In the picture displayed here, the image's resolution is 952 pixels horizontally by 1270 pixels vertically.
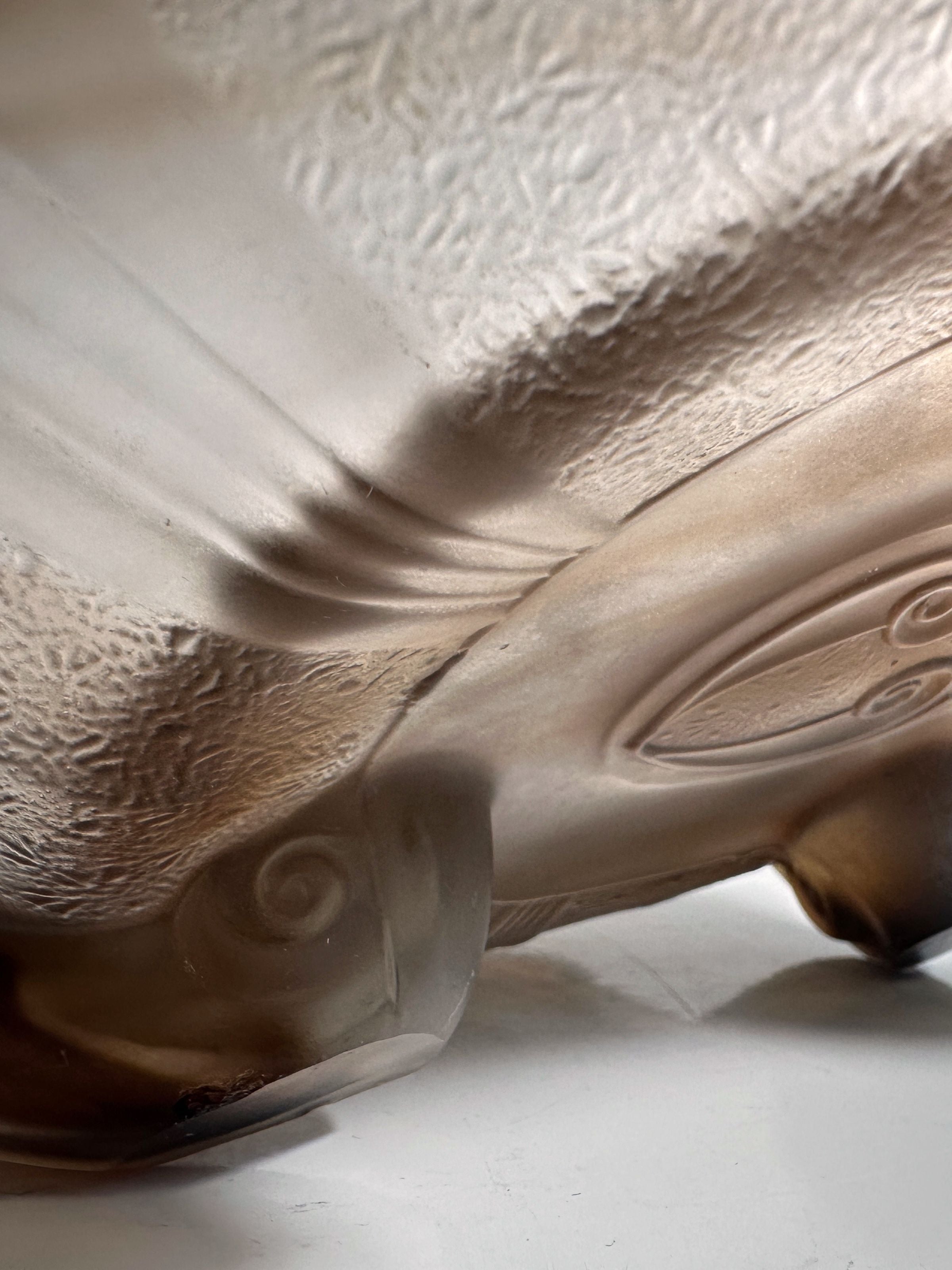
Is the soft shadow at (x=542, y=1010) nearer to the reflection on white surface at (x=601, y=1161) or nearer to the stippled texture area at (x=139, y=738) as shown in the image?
the reflection on white surface at (x=601, y=1161)

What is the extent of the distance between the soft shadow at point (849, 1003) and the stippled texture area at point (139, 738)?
324 millimetres

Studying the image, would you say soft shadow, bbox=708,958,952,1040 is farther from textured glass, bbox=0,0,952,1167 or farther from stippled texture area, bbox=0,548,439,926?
stippled texture area, bbox=0,548,439,926

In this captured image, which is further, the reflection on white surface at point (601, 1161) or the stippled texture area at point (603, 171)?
the reflection on white surface at point (601, 1161)

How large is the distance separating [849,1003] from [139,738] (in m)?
0.46

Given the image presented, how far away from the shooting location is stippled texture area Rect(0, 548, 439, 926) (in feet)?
1.32

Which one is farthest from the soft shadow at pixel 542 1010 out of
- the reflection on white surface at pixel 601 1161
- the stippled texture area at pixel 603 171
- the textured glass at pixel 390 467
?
the stippled texture area at pixel 603 171

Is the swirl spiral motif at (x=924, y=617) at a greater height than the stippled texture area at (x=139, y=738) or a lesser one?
greater

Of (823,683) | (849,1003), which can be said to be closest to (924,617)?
(823,683)

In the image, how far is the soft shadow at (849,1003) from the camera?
0.69m

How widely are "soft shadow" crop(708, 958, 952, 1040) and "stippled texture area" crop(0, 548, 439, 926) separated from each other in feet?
1.06

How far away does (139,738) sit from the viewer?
426mm

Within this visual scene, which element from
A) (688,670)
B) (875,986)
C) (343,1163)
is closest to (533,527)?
(688,670)

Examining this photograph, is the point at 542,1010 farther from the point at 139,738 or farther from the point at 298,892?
the point at 139,738

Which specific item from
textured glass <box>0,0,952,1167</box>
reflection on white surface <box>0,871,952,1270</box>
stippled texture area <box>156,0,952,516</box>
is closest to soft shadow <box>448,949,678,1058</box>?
reflection on white surface <box>0,871,952,1270</box>
